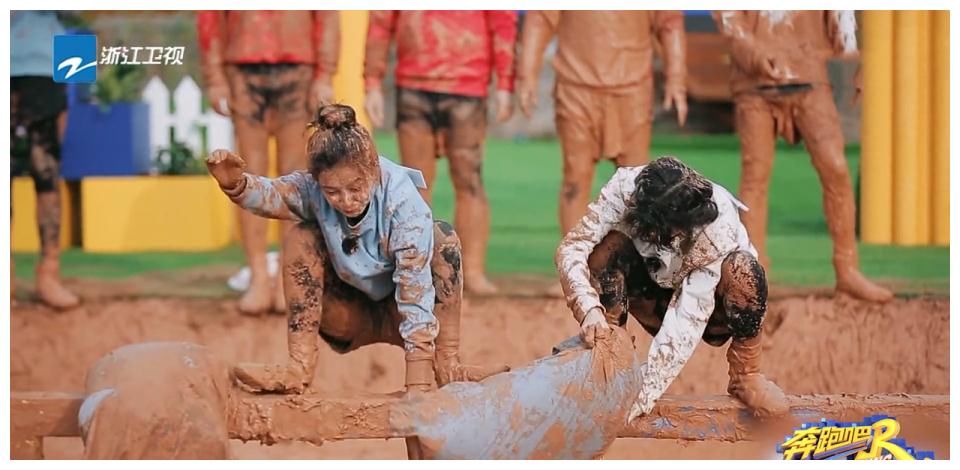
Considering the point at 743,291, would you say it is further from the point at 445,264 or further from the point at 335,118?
the point at 335,118

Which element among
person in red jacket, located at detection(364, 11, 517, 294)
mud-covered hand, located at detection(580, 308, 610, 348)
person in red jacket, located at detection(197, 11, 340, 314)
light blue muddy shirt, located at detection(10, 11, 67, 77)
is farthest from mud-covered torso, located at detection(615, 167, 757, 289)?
light blue muddy shirt, located at detection(10, 11, 67, 77)

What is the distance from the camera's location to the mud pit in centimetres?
537

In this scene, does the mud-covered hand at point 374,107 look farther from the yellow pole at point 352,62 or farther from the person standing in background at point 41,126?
the person standing in background at point 41,126

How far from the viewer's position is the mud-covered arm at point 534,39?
18.1 ft

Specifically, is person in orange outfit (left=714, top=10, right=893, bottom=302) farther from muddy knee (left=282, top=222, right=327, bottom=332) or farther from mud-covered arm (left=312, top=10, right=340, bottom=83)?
muddy knee (left=282, top=222, right=327, bottom=332)

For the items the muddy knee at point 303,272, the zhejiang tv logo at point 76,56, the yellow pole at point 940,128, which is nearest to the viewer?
the muddy knee at point 303,272

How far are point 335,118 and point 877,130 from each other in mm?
3111

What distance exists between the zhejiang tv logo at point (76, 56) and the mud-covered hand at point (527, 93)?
175 cm

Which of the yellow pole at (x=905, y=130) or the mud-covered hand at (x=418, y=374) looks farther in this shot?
the yellow pole at (x=905, y=130)

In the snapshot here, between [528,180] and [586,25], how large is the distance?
1.05m

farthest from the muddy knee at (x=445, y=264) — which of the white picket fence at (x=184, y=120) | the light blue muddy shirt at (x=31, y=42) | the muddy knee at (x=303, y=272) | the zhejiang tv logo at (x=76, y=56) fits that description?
the white picket fence at (x=184, y=120)

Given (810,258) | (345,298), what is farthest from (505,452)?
(810,258)

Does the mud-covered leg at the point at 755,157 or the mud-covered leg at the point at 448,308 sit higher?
the mud-covered leg at the point at 755,157

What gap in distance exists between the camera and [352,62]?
5949mm
